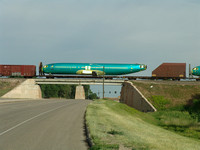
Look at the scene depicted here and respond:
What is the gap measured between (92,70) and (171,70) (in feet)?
63.2

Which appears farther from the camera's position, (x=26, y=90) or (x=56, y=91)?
(x=56, y=91)

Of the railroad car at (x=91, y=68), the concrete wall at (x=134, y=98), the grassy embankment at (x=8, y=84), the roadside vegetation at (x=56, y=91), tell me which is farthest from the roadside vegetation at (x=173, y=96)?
the roadside vegetation at (x=56, y=91)

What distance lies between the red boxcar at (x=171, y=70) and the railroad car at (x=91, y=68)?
4772 millimetres

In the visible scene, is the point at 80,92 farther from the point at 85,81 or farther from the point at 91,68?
Result: the point at 91,68

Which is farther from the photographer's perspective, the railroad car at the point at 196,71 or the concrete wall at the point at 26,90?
the concrete wall at the point at 26,90

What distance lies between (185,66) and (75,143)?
2354 inches

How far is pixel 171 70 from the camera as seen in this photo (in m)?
67.1

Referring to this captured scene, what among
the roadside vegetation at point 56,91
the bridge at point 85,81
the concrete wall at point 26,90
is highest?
the bridge at point 85,81

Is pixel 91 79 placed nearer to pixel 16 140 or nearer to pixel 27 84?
pixel 27 84

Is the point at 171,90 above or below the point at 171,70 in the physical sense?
below

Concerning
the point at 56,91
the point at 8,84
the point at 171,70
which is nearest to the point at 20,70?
the point at 8,84

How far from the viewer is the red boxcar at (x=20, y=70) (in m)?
72.0

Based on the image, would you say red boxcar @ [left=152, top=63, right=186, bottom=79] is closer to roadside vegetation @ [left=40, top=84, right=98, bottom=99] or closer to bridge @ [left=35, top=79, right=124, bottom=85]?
bridge @ [left=35, top=79, right=124, bottom=85]

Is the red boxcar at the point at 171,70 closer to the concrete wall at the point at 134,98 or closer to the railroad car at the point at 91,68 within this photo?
the railroad car at the point at 91,68
